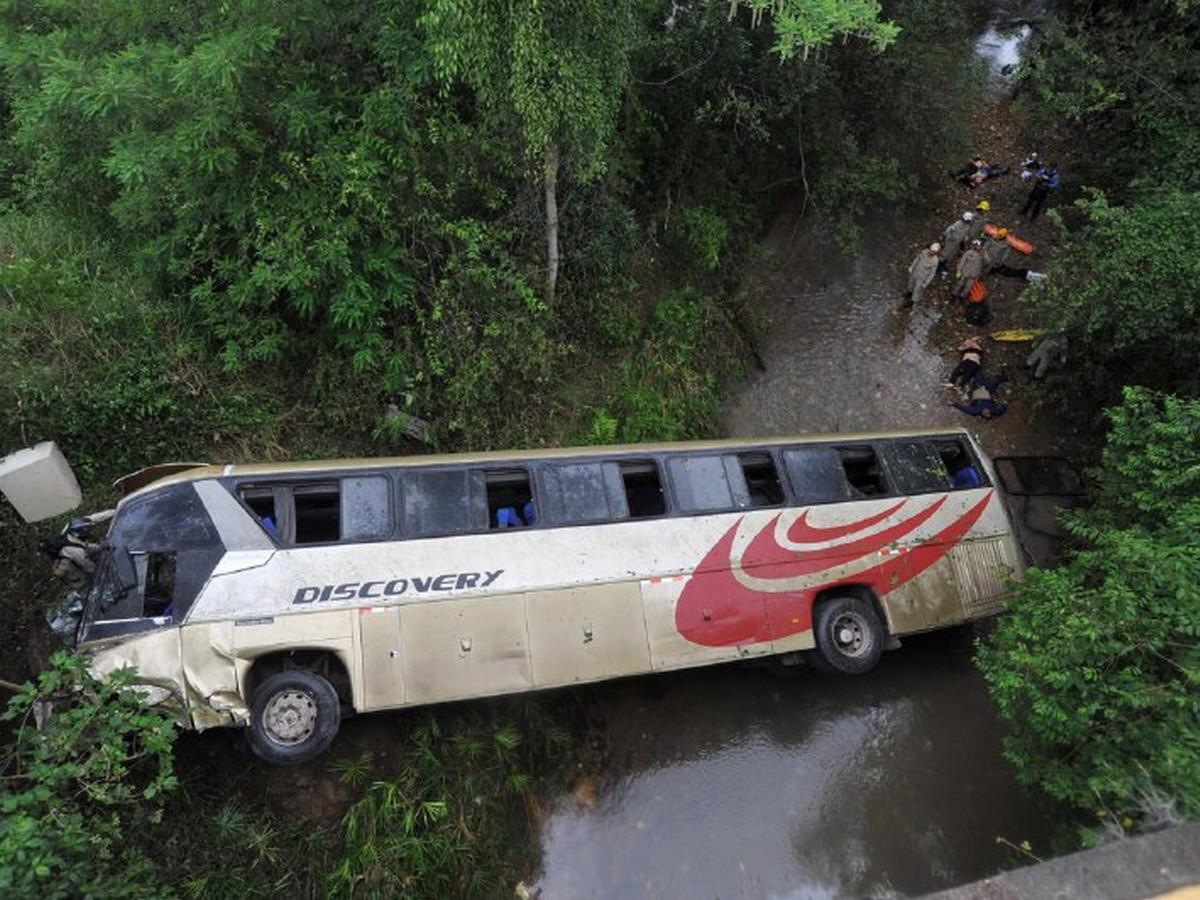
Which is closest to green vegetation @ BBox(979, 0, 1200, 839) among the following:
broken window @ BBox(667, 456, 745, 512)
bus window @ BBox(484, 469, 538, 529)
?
broken window @ BBox(667, 456, 745, 512)

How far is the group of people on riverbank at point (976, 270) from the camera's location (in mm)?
12984

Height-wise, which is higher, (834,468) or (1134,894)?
(834,468)

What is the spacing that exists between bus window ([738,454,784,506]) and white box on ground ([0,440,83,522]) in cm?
763

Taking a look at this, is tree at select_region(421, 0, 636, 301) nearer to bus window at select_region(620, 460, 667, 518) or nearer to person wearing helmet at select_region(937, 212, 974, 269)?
bus window at select_region(620, 460, 667, 518)

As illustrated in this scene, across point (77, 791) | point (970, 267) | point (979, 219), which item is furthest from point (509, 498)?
point (979, 219)

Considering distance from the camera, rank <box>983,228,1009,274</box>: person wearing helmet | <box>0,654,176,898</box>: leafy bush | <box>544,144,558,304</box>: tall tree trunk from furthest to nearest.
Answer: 1. <box>983,228,1009,274</box>: person wearing helmet
2. <box>544,144,558,304</box>: tall tree trunk
3. <box>0,654,176,898</box>: leafy bush

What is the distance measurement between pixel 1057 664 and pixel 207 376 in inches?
393

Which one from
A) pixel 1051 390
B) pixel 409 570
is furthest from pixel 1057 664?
pixel 1051 390

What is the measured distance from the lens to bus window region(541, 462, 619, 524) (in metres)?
7.83

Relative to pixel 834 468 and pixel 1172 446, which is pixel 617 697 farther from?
pixel 1172 446

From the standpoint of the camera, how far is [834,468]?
904 centimetres

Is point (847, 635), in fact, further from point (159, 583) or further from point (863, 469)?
point (159, 583)

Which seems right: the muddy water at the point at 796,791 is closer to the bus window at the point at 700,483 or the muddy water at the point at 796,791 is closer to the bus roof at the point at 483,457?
the bus window at the point at 700,483

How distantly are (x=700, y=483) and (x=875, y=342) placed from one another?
7202mm
